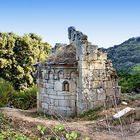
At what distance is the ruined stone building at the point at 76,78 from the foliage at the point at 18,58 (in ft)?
39.3

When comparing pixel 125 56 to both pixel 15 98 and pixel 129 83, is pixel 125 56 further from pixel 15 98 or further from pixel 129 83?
pixel 15 98

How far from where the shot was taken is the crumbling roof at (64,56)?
1428cm

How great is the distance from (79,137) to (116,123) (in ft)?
6.58

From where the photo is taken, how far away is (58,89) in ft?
47.6

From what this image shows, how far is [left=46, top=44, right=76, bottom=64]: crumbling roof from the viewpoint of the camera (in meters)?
14.3

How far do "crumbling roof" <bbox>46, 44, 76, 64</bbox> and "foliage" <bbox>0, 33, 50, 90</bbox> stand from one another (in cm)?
1170

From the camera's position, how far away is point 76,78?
1412 cm

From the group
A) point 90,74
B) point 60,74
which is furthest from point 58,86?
point 90,74

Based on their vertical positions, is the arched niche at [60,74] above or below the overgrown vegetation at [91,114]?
above

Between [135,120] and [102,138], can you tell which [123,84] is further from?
[102,138]

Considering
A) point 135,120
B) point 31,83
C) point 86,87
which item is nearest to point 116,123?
point 135,120

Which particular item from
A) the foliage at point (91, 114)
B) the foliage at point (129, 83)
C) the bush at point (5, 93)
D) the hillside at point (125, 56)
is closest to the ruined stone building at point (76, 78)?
the foliage at point (91, 114)

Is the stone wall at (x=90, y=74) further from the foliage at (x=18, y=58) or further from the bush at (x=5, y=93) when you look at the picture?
the foliage at (x=18, y=58)

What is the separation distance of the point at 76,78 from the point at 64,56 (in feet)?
4.26
